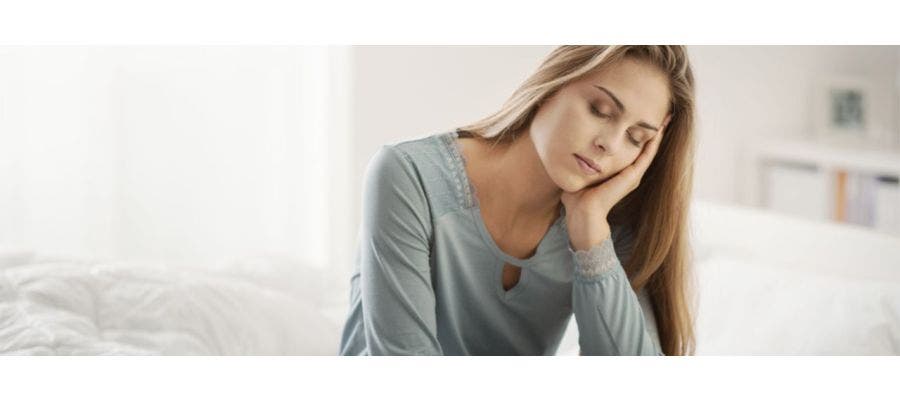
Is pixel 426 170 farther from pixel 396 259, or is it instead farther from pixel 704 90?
pixel 704 90

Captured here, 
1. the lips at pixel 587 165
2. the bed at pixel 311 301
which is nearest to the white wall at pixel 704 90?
the lips at pixel 587 165

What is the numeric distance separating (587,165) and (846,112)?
1.60 metres

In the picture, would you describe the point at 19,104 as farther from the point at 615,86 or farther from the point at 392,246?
the point at 615,86

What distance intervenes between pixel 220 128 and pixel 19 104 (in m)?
0.65

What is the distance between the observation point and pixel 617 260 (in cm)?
126

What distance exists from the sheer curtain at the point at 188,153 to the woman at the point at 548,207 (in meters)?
0.74

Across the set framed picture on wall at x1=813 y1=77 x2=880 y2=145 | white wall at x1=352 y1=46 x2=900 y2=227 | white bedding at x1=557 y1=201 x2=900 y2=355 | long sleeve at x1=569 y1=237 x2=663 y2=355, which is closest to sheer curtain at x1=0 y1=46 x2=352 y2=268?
white wall at x1=352 y1=46 x2=900 y2=227

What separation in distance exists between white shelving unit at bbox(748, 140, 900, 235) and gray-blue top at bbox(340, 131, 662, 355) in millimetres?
1233

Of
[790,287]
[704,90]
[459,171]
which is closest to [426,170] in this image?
[459,171]

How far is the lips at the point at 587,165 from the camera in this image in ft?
4.08

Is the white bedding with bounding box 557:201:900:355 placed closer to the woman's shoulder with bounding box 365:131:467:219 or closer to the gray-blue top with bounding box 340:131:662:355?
the gray-blue top with bounding box 340:131:662:355

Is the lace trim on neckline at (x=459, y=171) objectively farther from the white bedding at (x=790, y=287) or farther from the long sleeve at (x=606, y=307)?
the white bedding at (x=790, y=287)

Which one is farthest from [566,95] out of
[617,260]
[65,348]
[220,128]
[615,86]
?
[220,128]
